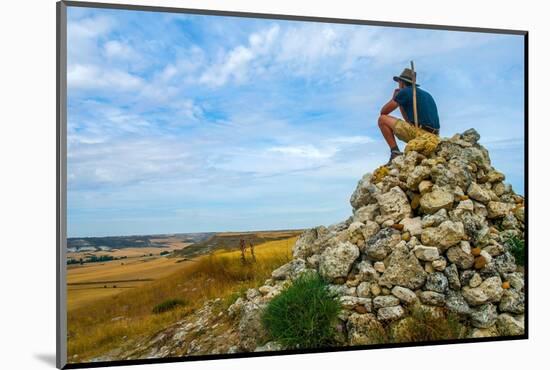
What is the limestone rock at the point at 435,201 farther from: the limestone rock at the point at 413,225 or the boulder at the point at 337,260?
the boulder at the point at 337,260

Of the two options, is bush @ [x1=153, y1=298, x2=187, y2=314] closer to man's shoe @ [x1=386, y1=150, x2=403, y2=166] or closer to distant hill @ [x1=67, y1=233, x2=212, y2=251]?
distant hill @ [x1=67, y1=233, x2=212, y2=251]

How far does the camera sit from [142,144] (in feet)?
17.3

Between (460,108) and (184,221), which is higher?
(460,108)

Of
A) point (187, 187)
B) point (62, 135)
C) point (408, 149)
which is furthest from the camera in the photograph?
point (408, 149)

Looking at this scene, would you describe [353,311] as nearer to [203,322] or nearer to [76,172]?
[203,322]

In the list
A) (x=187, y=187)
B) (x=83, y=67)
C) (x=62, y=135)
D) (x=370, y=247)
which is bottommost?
(x=370, y=247)

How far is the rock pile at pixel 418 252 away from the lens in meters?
5.53

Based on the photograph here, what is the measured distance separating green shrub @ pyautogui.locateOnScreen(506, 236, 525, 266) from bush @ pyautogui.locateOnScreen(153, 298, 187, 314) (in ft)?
9.04

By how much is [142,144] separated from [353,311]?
2.05 meters

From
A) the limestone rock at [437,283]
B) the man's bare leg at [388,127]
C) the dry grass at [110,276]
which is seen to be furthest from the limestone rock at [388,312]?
the dry grass at [110,276]

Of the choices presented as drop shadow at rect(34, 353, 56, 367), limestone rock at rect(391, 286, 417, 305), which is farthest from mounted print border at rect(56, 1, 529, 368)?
drop shadow at rect(34, 353, 56, 367)

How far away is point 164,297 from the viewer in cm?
535

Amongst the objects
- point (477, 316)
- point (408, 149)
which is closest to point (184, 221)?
point (408, 149)

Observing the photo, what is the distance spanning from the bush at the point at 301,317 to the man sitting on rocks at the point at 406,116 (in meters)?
1.35
